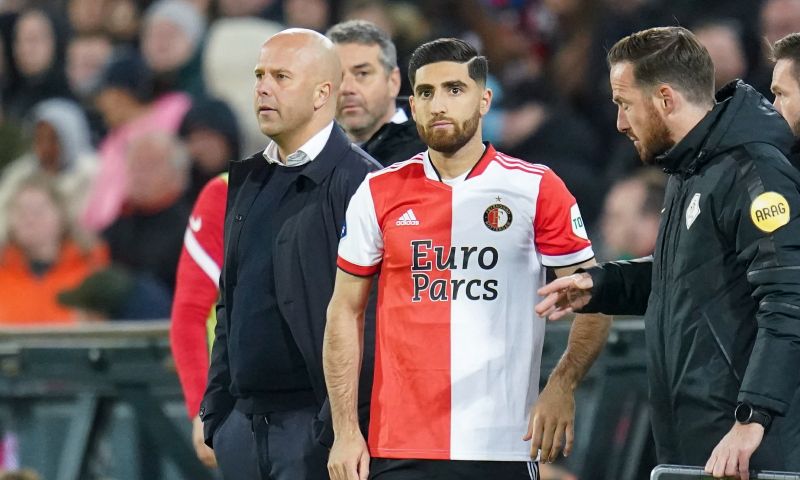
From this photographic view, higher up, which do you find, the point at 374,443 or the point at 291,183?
the point at 291,183

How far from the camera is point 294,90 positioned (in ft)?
16.1

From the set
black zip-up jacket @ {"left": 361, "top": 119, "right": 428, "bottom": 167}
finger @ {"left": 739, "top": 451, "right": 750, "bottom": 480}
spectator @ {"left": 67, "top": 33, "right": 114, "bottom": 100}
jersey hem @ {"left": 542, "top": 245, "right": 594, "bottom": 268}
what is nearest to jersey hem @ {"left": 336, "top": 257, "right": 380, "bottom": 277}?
jersey hem @ {"left": 542, "top": 245, "right": 594, "bottom": 268}

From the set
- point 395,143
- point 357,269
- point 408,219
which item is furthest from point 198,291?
point 408,219

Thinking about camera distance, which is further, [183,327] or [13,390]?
[13,390]

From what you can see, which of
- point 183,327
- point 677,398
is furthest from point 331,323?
point 183,327

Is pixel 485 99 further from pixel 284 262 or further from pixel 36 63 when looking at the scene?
pixel 36 63

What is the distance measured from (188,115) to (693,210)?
602 centimetres

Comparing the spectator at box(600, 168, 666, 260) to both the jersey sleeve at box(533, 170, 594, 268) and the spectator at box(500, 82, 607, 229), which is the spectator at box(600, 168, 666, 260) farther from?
the jersey sleeve at box(533, 170, 594, 268)

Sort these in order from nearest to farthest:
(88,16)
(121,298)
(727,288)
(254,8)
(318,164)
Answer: (727,288), (318,164), (121,298), (254,8), (88,16)

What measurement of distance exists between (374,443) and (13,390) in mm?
3625

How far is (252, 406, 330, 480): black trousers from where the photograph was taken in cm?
469

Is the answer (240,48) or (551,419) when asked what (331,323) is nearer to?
(551,419)

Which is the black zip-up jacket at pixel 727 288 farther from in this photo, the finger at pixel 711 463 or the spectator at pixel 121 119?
the spectator at pixel 121 119

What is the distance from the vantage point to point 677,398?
4.02m
